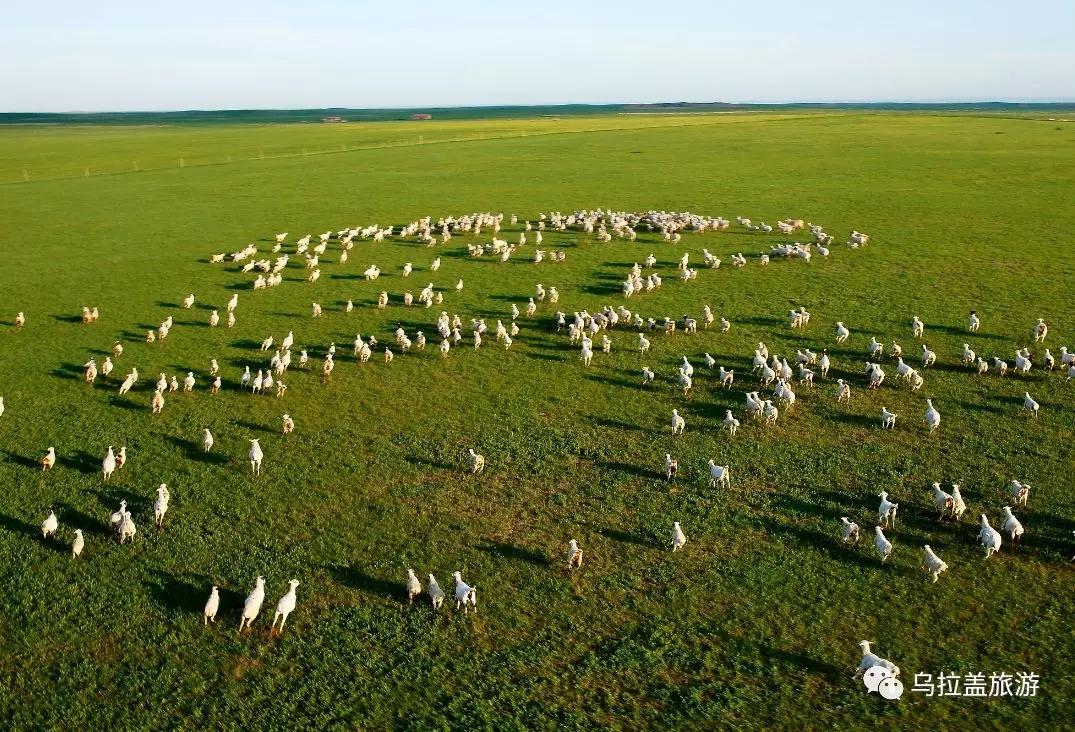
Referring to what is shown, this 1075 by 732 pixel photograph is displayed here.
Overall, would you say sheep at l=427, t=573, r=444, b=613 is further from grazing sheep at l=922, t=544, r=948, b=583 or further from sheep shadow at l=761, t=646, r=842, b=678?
grazing sheep at l=922, t=544, r=948, b=583

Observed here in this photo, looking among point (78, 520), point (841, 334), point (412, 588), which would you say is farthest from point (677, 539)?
point (841, 334)

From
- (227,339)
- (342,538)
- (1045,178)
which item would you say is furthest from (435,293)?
(1045,178)

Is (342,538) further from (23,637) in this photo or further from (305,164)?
(305,164)

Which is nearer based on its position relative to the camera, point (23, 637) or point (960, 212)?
point (23, 637)

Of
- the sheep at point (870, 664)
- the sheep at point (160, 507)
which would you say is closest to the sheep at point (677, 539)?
the sheep at point (870, 664)

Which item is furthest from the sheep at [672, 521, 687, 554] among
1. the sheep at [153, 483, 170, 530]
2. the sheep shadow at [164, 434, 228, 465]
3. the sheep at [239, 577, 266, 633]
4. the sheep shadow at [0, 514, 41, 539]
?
the sheep shadow at [0, 514, 41, 539]
